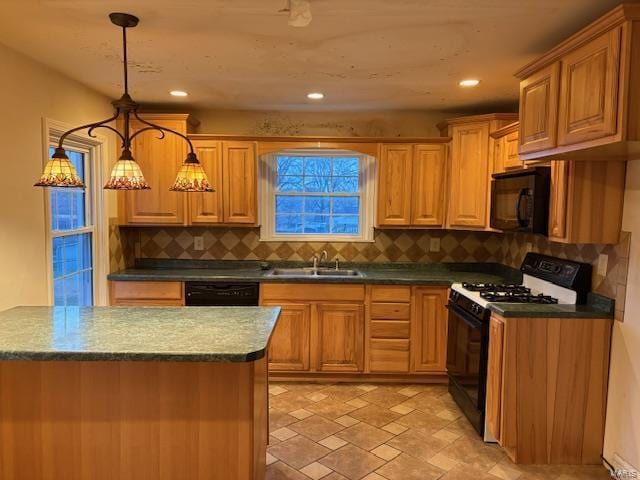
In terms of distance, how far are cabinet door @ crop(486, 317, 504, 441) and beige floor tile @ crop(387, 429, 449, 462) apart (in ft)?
1.09

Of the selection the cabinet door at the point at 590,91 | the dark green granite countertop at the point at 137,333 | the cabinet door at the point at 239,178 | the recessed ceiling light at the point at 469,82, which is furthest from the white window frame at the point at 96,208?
the cabinet door at the point at 590,91

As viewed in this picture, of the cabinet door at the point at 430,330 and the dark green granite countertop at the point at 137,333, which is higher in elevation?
the dark green granite countertop at the point at 137,333

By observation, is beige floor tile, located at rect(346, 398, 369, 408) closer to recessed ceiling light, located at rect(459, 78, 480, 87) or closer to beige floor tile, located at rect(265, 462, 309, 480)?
beige floor tile, located at rect(265, 462, 309, 480)

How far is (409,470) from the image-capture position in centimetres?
247

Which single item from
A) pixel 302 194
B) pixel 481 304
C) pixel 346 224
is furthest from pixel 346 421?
pixel 302 194

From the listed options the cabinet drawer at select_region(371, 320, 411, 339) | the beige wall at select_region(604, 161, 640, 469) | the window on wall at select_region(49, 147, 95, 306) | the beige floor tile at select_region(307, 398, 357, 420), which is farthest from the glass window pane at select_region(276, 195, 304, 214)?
the beige wall at select_region(604, 161, 640, 469)

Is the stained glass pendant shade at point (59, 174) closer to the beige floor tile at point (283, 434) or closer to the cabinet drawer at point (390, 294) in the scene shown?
the beige floor tile at point (283, 434)

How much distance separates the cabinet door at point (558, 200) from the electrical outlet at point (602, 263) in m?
0.27

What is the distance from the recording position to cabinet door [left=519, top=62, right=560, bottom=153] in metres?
2.25

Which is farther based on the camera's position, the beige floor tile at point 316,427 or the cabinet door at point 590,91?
the beige floor tile at point 316,427

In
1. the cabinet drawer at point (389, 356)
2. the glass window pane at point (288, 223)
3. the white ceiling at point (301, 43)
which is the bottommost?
the cabinet drawer at point (389, 356)

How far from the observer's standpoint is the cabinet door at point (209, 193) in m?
3.84

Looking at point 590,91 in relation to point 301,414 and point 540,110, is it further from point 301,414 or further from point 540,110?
point 301,414

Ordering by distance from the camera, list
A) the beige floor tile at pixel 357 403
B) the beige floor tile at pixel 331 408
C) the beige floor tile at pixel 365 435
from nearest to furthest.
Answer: the beige floor tile at pixel 365 435, the beige floor tile at pixel 331 408, the beige floor tile at pixel 357 403
